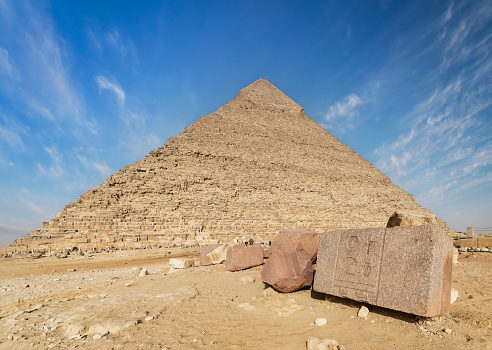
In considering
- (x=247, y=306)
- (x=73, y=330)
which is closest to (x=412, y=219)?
(x=247, y=306)

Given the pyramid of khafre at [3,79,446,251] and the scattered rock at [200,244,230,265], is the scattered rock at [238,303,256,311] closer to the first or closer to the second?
the scattered rock at [200,244,230,265]

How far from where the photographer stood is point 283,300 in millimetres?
3428

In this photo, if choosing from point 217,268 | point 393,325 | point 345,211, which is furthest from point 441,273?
point 345,211

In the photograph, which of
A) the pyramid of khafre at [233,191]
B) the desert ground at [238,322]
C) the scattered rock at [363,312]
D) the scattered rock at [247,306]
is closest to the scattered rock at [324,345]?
the desert ground at [238,322]

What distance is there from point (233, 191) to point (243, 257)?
71.1ft

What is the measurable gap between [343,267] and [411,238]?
0.84 m

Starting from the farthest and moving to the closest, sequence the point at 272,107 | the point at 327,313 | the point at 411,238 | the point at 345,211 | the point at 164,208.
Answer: the point at 272,107, the point at 345,211, the point at 164,208, the point at 327,313, the point at 411,238

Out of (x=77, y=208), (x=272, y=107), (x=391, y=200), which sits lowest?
(x=77, y=208)

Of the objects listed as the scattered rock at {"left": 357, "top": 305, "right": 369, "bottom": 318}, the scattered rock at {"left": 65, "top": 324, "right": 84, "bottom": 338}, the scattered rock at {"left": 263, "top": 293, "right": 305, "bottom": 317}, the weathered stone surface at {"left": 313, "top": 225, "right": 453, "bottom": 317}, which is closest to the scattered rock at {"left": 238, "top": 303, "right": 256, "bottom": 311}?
the scattered rock at {"left": 263, "top": 293, "right": 305, "bottom": 317}

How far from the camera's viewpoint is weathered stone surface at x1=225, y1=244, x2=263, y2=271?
5883 millimetres

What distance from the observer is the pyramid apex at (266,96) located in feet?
173

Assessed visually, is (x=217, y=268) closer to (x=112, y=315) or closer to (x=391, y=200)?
(x=112, y=315)

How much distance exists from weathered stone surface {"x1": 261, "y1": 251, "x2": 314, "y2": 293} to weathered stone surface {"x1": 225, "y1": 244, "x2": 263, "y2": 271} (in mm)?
2108

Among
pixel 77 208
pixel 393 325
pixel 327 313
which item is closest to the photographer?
pixel 393 325
